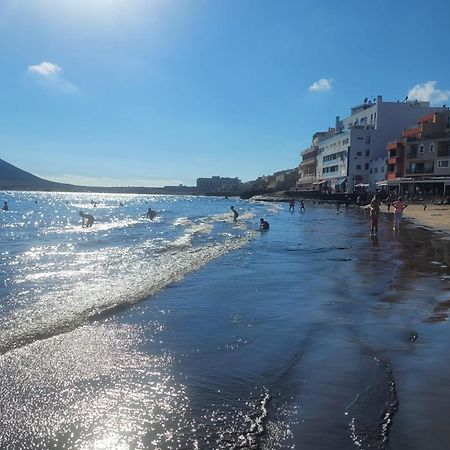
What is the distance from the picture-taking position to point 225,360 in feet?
20.7

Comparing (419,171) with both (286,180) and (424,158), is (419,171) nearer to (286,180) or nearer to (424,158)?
(424,158)

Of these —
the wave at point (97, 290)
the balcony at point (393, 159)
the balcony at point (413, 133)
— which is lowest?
the wave at point (97, 290)

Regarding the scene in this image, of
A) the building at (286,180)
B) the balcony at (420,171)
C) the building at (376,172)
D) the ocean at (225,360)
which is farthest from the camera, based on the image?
the building at (286,180)

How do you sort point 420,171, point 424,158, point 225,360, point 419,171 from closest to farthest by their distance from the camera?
point 225,360 < point 424,158 < point 420,171 < point 419,171

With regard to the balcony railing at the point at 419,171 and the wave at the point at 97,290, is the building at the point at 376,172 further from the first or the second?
the wave at the point at 97,290

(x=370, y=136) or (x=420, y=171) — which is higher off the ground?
(x=370, y=136)

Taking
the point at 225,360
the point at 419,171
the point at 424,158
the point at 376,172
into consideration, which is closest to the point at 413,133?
the point at 424,158

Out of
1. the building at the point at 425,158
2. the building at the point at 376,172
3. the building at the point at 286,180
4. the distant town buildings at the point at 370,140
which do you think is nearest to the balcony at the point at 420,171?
the building at the point at 425,158

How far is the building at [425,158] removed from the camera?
62594 millimetres

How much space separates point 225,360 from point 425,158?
2599 inches

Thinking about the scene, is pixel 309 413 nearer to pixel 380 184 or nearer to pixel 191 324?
pixel 191 324

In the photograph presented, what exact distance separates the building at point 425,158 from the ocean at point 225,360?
5507cm

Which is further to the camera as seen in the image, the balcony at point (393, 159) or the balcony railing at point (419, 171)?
the balcony at point (393, 159)

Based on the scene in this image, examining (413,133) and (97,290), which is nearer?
(97,290)
